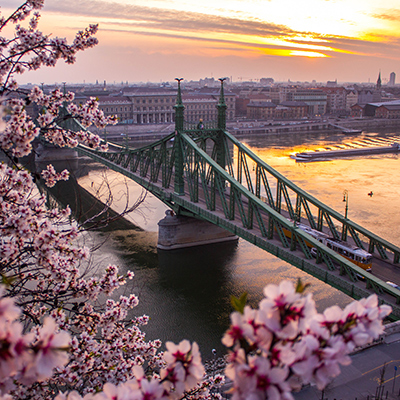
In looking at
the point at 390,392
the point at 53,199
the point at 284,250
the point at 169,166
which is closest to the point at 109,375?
the point at 390,392

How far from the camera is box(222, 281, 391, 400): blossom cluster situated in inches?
95.2

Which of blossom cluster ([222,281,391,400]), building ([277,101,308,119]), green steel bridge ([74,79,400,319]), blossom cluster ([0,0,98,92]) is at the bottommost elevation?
green steel bridge ([74,79,400,319])

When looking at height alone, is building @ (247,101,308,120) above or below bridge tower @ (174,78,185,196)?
above

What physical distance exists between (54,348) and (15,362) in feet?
0.63

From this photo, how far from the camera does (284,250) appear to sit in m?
21.2

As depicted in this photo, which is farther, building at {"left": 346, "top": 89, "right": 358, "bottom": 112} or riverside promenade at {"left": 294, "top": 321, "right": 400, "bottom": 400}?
building at {"left": 346, "top": 89, "right": 358, "bottom": 112}

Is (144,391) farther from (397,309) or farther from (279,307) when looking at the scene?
(397,309)

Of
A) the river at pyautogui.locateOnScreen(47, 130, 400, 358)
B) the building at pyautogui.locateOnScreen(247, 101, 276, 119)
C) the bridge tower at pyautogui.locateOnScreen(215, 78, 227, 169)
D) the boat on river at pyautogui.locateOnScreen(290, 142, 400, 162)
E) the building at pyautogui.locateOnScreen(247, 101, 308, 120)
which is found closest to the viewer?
the river at pyautogui.locateOnScreen(47, 130, 400, 358)

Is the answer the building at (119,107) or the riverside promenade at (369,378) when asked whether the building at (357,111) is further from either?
the riverside promenade at (369,378)

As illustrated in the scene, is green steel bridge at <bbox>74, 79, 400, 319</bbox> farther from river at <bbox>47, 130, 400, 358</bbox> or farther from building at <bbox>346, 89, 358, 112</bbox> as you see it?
building at <bbox>346, 89, 358, 112</bbox>

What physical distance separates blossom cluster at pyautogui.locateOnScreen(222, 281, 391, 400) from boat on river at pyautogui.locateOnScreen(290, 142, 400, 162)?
2775 inches

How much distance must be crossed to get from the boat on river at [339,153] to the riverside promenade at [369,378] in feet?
187

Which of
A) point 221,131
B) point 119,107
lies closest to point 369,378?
point 221,131

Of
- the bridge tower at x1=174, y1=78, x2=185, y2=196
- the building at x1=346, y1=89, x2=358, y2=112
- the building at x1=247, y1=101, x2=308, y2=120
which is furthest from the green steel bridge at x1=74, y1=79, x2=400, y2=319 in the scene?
the building at x1=346, y1=89, x2=358, y2=112
